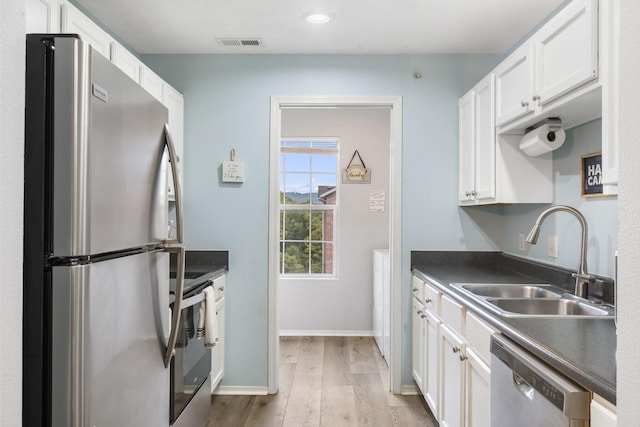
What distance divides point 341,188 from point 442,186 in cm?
165

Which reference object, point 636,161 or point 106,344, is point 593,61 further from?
point 106,344

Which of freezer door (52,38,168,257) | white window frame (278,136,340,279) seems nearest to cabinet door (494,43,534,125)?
freezer door (52,38,168,257)

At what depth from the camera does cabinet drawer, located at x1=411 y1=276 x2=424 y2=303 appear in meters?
2.77

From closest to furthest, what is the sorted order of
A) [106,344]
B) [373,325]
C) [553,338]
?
1. [106,344]
2. [553,338]
3. [373,325]

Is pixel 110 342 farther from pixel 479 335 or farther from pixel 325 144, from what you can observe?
pixel 325 144

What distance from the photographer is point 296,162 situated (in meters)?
4.67

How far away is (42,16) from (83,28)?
270 millimetres

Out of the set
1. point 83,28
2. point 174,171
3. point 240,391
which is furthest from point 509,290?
point 83,28

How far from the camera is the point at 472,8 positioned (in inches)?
95.0

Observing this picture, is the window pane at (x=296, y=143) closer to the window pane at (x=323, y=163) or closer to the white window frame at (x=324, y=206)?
the white window frame at (x=324, y=206)

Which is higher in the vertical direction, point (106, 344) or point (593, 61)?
point (593, 61)

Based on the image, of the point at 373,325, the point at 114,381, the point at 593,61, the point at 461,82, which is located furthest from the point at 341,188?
the point at 114,381

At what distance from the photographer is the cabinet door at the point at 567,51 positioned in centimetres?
152

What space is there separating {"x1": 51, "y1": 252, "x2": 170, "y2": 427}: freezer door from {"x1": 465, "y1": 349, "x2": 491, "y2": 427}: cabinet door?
122 centimetres
